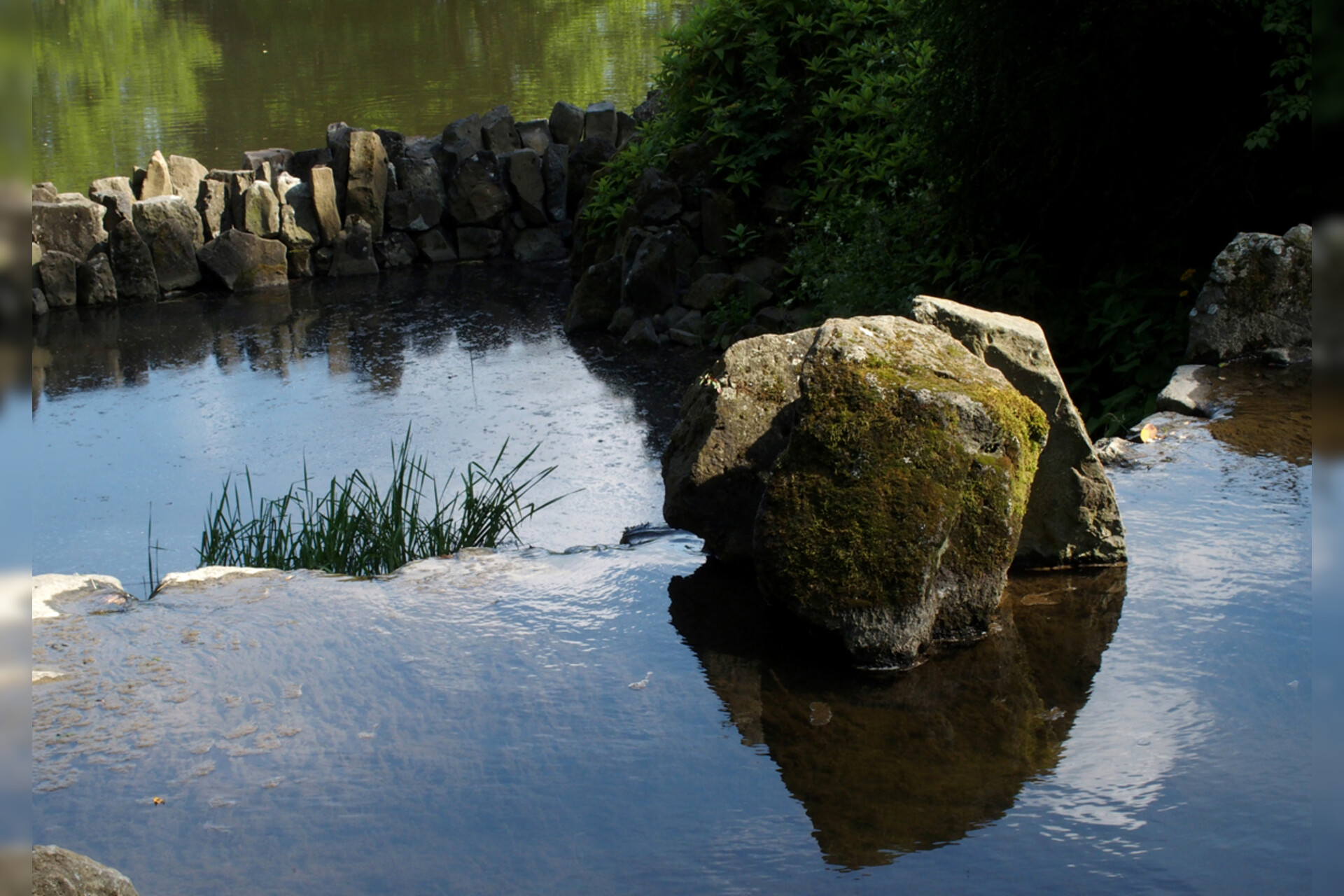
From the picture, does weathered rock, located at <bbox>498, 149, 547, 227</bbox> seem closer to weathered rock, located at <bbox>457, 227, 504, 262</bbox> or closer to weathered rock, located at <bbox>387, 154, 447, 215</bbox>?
weathered rock, located at <bbox>457, 227, 504, 262</bbox>

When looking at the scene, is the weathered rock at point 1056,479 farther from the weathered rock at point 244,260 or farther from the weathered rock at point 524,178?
the weathered rock at point 524,178

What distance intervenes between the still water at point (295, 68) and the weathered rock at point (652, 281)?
30.5ft

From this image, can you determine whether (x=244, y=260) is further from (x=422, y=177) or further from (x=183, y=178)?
(x=422, y=177)

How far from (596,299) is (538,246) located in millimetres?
3714

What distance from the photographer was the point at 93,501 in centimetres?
675

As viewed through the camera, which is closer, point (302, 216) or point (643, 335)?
point (643, 335)

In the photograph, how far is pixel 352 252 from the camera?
13.2 meters

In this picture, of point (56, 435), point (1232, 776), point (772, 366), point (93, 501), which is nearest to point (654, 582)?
point (772, 366)

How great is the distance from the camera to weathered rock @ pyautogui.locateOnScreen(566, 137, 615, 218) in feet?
43.5

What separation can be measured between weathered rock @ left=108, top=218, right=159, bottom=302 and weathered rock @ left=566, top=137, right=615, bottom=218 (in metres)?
4.81

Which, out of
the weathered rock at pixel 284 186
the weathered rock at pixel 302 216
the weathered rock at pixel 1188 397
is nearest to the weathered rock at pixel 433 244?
the weathered rock at pixel 302 216

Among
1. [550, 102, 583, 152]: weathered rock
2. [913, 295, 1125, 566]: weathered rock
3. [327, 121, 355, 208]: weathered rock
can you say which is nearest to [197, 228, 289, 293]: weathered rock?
[327, 121, 355, 208]: weathered rock

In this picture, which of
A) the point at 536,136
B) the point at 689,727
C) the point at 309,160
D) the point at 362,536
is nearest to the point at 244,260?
the point at 309,160

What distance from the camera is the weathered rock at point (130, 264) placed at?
38.6ft
